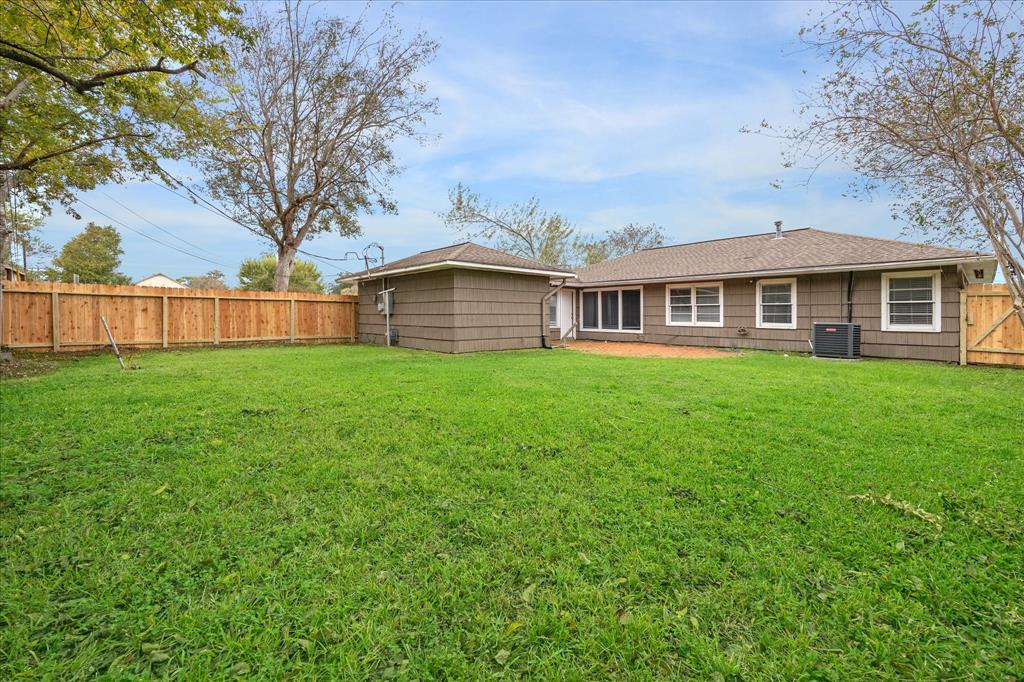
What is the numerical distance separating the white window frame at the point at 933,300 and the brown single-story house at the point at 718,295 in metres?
0.02

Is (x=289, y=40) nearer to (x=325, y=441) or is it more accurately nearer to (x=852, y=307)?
(x=325, y=441)

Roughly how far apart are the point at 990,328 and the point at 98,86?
14.7 meters

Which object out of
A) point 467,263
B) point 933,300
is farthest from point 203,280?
point 933,300

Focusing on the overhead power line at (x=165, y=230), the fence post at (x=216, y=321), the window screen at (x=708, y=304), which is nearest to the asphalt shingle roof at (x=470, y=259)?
the window screen at (x=708, y=304)

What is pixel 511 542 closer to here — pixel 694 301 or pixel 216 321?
pixel 694 301

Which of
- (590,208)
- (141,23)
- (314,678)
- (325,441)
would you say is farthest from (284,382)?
(590,208)

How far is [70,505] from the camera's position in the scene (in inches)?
114

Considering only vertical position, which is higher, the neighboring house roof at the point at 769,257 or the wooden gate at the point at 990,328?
the neighboring house roof at the point at 769,257

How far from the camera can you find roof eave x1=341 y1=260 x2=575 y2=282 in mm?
10520

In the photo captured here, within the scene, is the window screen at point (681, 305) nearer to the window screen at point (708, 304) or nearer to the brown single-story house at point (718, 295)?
the brown single-story house at point (718, 295)

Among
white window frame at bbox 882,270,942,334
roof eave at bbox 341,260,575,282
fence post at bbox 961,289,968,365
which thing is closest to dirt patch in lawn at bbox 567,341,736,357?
roof eave at bbox 341,260,575,282

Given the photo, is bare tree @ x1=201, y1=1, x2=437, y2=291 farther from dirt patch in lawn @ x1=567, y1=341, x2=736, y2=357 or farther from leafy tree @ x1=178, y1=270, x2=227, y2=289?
leafy tree @ x1=178, y1=270, x2=227, y2=289

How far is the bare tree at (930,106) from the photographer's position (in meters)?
4.31

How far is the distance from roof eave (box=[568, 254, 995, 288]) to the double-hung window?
559mm
